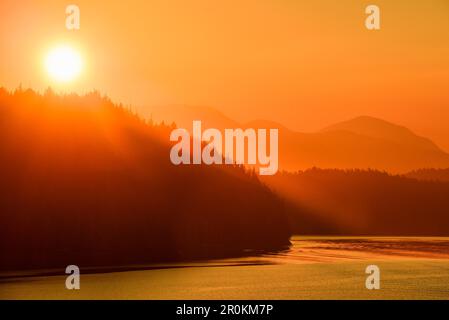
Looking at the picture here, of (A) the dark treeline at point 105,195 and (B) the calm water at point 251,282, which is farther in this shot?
(A) the dark treeline at point 105,195

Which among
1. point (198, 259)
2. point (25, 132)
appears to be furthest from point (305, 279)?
point (25, 132)

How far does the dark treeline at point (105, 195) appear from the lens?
7712cm

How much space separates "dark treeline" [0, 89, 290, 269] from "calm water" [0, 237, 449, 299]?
321 inches

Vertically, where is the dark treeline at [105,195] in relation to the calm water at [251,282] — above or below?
above

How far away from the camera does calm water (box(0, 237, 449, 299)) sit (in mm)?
54719

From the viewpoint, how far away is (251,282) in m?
65.7

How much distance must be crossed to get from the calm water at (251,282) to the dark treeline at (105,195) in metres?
8.14

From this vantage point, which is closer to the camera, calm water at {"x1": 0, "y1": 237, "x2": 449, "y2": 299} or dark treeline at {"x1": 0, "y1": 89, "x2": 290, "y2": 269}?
calm water at {"x1": 0, "y1": 237, "x2": 449, "y2": 299}

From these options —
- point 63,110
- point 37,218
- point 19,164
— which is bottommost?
point 37,218

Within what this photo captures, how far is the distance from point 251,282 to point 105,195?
97.7 ft

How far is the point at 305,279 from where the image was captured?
71.7 m

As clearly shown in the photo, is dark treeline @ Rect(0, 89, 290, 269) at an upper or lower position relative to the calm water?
upper
